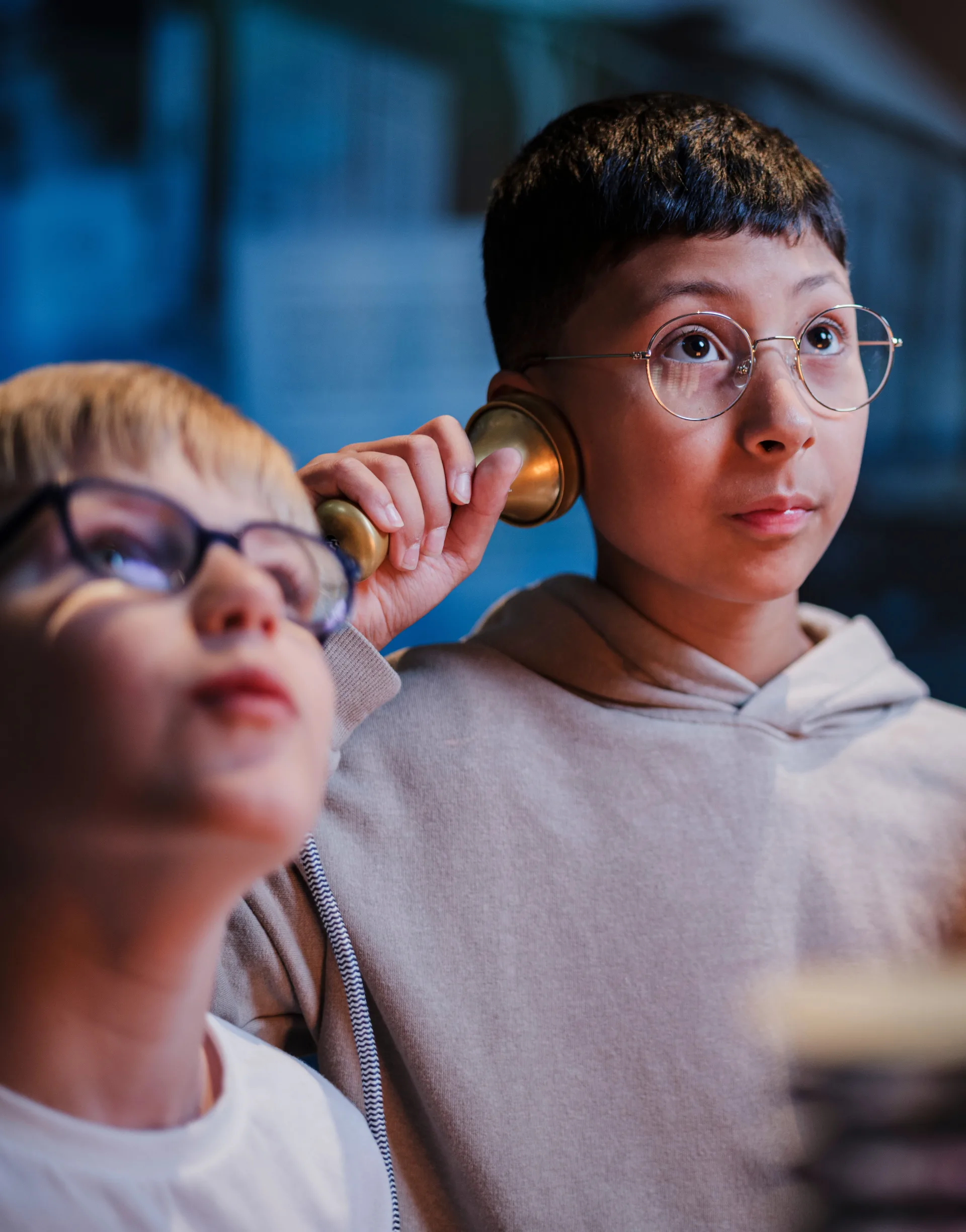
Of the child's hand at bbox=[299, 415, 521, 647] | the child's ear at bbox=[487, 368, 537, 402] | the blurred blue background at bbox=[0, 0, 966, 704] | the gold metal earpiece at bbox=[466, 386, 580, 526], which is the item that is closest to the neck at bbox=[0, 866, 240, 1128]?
the child's hand at bbox=[299, 415, 521, 647]

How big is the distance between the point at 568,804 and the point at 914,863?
0.30 meters

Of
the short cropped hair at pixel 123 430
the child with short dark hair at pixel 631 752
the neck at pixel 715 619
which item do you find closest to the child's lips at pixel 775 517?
the child with short dark hair at pixel 631 752

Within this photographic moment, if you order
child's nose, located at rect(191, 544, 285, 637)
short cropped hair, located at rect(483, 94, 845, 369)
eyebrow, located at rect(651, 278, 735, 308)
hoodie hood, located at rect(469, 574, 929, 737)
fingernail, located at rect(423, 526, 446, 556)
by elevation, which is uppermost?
short cropped hair, located at rect(483, 94, 845, 369)

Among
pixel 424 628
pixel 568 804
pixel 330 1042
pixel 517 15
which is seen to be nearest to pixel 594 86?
pixel 517 15

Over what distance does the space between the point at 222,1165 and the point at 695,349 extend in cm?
68

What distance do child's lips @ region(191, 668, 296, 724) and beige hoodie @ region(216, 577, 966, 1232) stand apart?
1.18ft

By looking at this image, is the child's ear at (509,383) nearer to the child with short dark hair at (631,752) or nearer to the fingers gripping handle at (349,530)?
the child with short dark hair at (631,752)

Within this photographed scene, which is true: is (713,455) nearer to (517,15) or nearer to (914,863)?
(914,863)

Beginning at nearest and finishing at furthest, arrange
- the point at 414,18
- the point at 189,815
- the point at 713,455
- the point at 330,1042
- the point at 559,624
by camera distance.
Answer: the point at 189,815
the point at 330,1042
the point at 713,455
the point at 559,624
the point at 414,18

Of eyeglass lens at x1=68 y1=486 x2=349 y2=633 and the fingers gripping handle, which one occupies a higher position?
eyeglass lens at x1=68 y1=486 x2=349 y2=633

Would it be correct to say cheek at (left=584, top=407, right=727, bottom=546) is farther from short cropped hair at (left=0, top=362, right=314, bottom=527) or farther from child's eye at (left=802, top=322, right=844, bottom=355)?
short cropped hair at (left=0, top=362, right=314, bottom=527)

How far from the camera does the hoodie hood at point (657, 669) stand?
1.09m

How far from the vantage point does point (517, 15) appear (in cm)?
252

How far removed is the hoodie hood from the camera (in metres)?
1.09
